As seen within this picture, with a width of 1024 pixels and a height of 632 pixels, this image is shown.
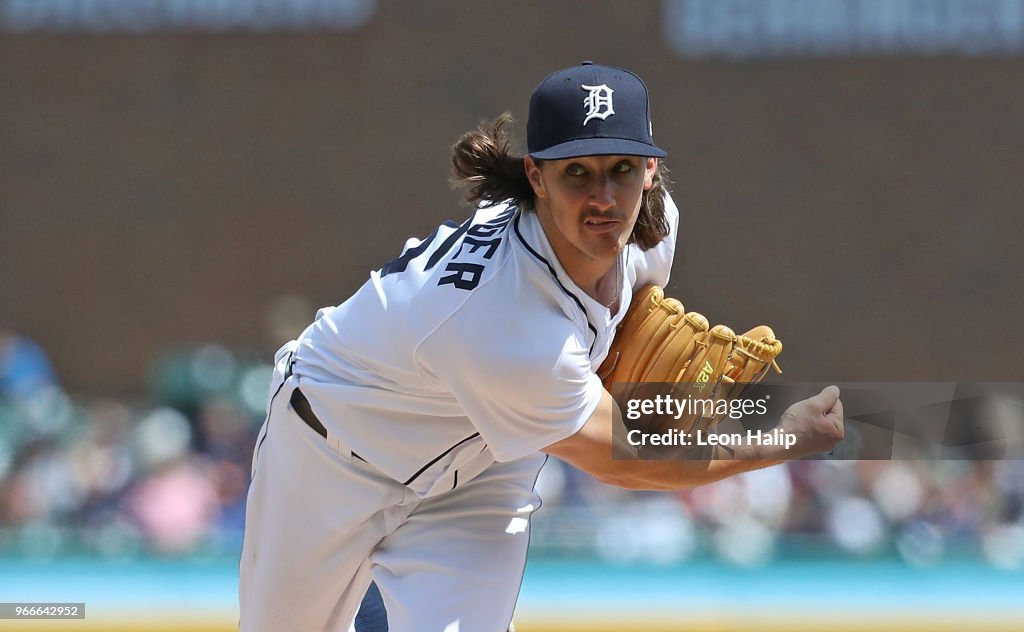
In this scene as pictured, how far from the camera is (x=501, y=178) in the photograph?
244 cm

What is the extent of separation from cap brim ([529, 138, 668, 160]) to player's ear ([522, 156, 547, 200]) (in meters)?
0.08

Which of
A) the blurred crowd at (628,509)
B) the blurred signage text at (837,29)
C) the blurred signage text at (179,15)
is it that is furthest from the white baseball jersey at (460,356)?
the blurred signage text at (179,15)

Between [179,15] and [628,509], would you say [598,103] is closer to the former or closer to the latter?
[628,509]

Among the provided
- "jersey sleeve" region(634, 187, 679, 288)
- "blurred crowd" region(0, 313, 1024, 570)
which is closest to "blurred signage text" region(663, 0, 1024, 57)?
"blurred crowd" region(0, 313, 1024, 570)

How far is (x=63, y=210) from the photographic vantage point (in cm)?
797

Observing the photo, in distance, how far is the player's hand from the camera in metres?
2.49

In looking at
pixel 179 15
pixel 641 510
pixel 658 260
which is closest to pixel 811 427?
pixel 658 260

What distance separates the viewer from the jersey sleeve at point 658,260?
2684mm

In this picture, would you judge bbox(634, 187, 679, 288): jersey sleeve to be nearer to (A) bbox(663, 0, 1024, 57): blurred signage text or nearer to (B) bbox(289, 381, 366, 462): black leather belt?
(B) bbox(289, 381, 366, 462): black leather belt

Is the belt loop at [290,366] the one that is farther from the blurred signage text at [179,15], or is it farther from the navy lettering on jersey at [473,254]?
the blurred signage text at [179,15]

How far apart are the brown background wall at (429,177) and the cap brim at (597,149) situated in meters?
5.43

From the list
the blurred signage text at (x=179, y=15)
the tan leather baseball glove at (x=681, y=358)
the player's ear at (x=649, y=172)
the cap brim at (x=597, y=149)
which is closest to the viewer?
the cap brim at (x=597, y=149)

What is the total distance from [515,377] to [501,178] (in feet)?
1.37

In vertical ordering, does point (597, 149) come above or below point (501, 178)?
below
